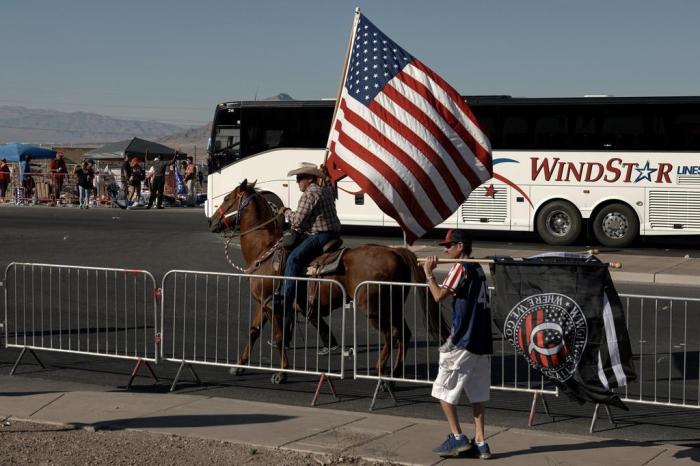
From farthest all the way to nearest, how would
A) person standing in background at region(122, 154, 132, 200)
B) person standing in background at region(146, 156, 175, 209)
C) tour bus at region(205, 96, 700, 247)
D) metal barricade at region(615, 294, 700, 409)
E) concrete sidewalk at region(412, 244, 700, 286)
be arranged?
person standing in background at region(122, 154, 132, 200) < person standing in background at region(146, 156, 175, 209) < tour bus at region(205, 96, 700, 247) < concrete sidewalk at region(412, 244, 700, 286) < metal barricade at region(615, 294, 700, 409)

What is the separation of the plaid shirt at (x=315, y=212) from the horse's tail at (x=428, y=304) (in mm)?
781

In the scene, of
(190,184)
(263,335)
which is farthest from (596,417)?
(190,184)

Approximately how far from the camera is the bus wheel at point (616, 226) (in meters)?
25.3

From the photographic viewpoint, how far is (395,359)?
11352 mm

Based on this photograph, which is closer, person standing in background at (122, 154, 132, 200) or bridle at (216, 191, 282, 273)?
bridle at (216, 191, 282, 273)

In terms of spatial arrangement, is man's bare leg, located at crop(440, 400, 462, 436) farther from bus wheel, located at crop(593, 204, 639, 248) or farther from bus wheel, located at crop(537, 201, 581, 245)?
bus wheel, located at crop(537, 201, 581, 245)

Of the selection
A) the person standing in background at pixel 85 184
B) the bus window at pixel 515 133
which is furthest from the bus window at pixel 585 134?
the person standing in background at pixel 85 184

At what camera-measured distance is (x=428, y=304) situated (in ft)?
34.3

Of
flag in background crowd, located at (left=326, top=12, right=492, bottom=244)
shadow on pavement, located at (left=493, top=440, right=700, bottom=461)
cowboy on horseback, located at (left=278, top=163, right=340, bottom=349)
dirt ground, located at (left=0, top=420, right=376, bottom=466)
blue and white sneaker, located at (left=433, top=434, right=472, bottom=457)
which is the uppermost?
flag in background crowd, located at (left=326, top=12, right=492, bottom=244)

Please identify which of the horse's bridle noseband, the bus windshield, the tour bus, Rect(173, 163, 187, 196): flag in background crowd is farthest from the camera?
Rect(173, 163, 187, 196): flag in background crowd

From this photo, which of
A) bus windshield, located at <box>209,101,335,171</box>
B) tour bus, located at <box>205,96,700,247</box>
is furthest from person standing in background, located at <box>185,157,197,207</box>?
tour bus, located at <box>205,96,700,247</box>

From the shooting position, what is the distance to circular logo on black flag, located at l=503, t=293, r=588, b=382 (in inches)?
343

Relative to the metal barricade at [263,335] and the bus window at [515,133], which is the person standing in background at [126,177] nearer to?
the bus window at [515,133]

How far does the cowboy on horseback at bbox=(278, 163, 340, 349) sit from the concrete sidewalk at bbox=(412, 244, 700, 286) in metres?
8.72
